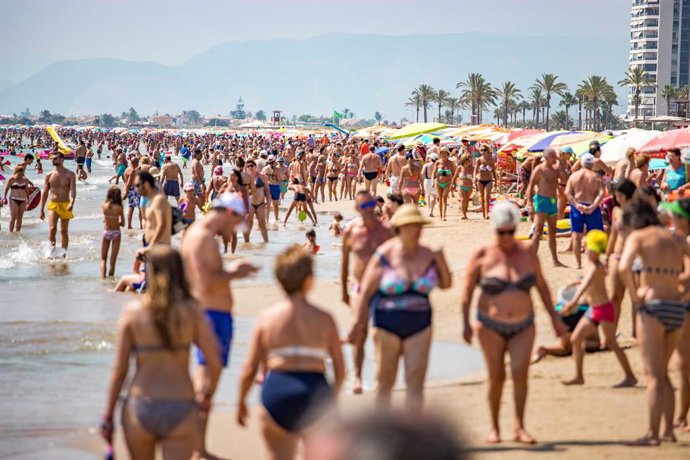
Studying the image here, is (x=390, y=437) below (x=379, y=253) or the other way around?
the other way around

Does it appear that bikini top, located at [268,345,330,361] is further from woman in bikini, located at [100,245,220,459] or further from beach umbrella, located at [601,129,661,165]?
beach umbrella, located at [601,129,661,165]

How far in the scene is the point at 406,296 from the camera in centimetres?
621

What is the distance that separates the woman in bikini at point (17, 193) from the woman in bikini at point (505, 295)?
51.7 feet

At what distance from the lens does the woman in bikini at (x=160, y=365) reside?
14.9 feet

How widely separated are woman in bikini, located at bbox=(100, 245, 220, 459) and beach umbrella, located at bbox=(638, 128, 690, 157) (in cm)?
1634

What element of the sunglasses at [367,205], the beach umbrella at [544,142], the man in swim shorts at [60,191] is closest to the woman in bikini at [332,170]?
the beach umbrella at [544,142]

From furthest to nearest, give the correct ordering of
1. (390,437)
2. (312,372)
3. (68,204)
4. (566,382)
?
1. (68,204)
2. (566,382)
3. (312,372)
4. (390,437)

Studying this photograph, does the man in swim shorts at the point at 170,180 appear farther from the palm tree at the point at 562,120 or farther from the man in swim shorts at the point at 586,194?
the palm tree at the point at 562,120

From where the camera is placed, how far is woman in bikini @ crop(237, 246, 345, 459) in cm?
462

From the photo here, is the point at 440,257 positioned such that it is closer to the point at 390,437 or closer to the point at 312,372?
the point at 312,372

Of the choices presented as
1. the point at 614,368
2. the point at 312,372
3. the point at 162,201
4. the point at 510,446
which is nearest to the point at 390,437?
the point at 312,372

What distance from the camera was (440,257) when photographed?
249 inches

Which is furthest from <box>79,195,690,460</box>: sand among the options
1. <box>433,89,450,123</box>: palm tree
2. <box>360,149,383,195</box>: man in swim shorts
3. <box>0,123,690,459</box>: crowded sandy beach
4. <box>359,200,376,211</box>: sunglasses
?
<box>433,89,450,123</box>: palm tree

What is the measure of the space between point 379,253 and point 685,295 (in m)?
1.84
